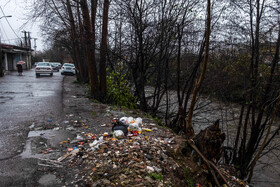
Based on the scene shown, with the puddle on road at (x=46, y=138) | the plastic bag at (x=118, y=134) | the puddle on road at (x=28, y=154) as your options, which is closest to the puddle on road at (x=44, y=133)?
the puddle on road at (x=46, y=138)

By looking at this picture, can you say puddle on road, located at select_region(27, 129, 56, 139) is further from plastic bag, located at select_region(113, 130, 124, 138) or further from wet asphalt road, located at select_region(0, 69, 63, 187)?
plastic bag, located at select_region(113, 130, 124, 138)

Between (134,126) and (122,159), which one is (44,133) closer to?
(134,126)

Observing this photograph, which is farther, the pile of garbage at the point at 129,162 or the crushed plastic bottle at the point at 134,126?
the crushed plastic bottle at the point at 134,126

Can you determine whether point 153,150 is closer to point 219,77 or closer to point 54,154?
point 54,154

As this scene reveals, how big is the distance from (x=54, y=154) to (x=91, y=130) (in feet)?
4.43

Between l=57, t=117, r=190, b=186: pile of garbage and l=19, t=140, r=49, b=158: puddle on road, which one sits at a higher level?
l=57, t=117, r=190, b=186: pile of garbage

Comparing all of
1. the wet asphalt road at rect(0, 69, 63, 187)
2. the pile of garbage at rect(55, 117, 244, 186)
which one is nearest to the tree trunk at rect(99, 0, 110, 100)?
the wet asphalt road at rect(0, 69, 63, 187)

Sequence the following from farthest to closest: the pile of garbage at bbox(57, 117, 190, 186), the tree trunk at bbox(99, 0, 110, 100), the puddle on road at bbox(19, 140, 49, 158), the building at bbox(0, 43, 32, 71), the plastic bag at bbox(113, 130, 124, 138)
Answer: the building at bbox(0, 43, 32, 71), the tree trunk at bbox(99, 0, 110, 100), the plastic bag at bbox(113, 130, 124, 138), the puddle on road at bbox(19, 140, 49, 158), the pile of garbage at bbox(57, 117, 190, 186)

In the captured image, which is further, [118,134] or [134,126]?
[134,126]

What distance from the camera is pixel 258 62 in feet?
19.1

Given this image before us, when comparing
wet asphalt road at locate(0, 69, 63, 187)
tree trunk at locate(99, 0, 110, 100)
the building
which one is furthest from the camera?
the building

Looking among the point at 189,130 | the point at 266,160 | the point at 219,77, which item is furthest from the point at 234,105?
the point at 189,130

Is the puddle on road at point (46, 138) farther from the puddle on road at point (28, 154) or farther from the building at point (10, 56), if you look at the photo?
the building at point (10, 56)

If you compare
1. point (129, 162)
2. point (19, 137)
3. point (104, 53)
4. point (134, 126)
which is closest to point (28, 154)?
point (19, 137)
